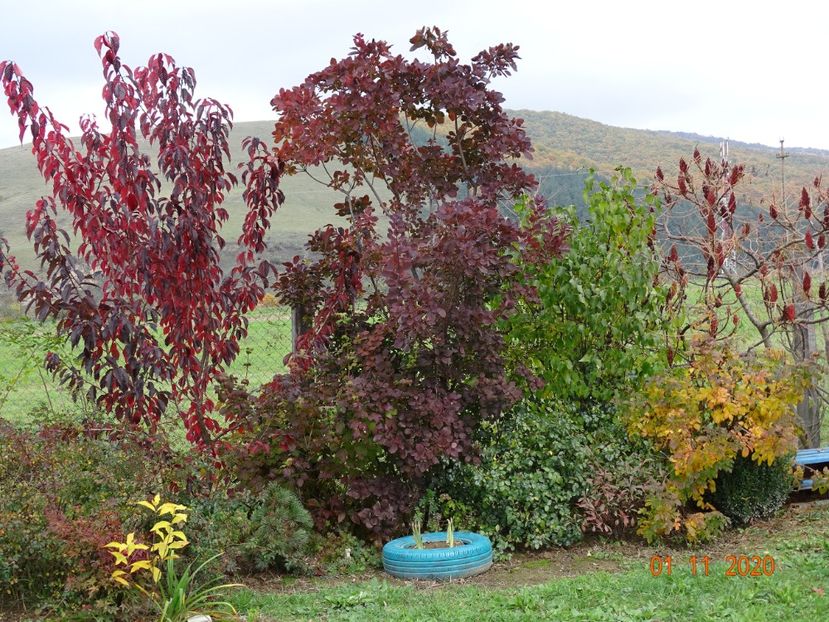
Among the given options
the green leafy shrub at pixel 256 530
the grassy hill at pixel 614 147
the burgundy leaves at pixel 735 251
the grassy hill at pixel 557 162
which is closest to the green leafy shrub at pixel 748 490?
the burgundy leaves at pixel 735 251

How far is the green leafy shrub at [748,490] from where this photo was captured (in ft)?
20.8

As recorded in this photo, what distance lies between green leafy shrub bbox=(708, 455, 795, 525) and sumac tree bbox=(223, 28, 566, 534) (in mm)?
1734

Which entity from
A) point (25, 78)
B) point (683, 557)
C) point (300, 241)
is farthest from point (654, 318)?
point (300, 241)

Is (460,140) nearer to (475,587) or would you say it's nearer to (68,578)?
(475,587)

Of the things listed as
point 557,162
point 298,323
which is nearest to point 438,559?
point 298,323

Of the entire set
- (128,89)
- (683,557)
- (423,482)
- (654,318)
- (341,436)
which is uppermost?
(128,89)

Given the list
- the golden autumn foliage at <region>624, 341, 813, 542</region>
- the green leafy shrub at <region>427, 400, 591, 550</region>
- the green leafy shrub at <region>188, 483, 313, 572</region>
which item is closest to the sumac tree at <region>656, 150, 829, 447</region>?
the golden autumn foliage at <region>624, 341, 813, 542</region>

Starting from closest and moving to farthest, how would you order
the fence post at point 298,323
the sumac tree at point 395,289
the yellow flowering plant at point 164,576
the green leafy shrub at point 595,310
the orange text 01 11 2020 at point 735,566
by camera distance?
1. the yellow flowering plant at point 164,576
2. the orange text 01 11 2020 at point 735,566
3. the sumac tree at point 395,289
4. the green leafy shrub at point 595,310
5. the fence post at point 298,323

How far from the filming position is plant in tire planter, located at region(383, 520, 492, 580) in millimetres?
5316

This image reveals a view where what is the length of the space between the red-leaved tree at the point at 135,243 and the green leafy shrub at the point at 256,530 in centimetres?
75

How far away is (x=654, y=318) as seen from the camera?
22.7ft

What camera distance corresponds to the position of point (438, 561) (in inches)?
209

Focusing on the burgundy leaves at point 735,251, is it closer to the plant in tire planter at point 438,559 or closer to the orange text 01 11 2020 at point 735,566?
the orange text 01 11 2020 at point 735,566

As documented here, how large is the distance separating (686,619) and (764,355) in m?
3.18
